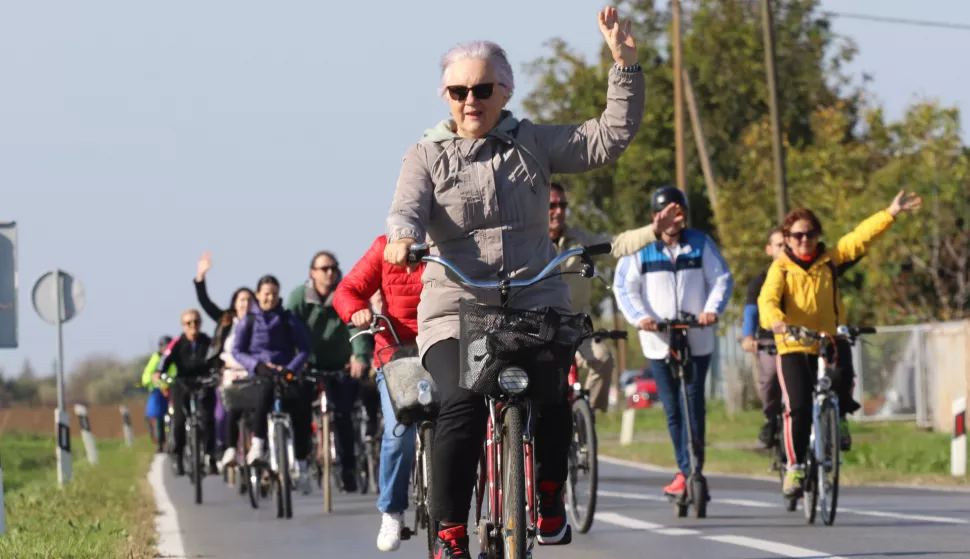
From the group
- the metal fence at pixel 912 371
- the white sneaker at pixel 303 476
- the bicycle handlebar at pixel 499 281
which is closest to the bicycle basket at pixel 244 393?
the white sneaker at pixel 303 476

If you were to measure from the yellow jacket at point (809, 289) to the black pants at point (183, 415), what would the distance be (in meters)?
8.12

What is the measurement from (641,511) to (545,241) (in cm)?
660

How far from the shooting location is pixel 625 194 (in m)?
50.7

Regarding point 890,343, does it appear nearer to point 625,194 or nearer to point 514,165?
point 625,194

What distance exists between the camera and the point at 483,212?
689 centimetres

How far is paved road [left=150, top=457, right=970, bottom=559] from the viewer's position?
9938mm

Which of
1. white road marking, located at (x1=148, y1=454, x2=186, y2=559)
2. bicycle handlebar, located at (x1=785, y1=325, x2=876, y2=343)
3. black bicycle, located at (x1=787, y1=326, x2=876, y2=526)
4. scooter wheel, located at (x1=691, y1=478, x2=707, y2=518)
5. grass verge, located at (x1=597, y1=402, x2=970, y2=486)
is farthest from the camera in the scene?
grass verge, located at (x1=597, y1=402, x2=970, y2=486)

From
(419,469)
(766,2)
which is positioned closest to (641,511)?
(419,469)

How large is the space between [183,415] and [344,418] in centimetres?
491

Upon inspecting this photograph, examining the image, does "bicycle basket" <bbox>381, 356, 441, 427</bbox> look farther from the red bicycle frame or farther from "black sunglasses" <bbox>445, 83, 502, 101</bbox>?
"black sunglasses" <bbox>445, 83, 502, 101</bbox>

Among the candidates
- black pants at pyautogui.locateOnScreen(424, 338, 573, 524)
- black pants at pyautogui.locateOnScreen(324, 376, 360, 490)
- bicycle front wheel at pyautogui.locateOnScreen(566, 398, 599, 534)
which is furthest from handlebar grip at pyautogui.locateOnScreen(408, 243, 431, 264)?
black pants at pyautogui.locateOnScreen(324, 376, 360, 490)

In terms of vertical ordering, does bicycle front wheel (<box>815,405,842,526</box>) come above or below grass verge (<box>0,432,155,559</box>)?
above

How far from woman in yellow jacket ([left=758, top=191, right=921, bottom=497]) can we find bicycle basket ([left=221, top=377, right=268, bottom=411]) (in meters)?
4.70

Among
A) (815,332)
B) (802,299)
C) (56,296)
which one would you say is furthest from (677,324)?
(56,296)
